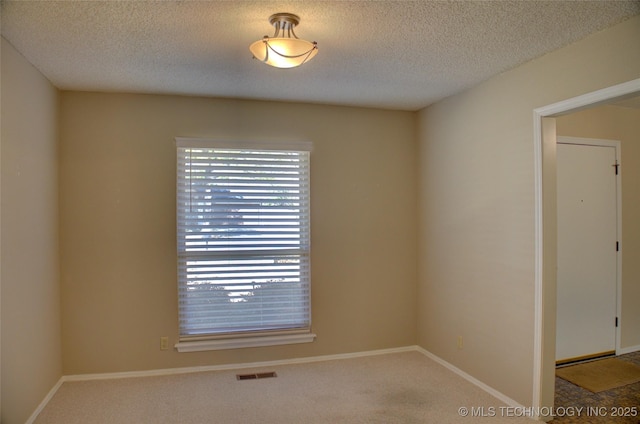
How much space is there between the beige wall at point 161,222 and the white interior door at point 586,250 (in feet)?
5.68

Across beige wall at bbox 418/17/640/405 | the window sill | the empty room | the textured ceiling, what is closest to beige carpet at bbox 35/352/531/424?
the empty room

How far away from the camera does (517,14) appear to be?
7.48ft

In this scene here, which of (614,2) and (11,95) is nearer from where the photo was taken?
(614,2)

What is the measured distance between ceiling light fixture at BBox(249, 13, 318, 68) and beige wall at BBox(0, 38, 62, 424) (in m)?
1.68

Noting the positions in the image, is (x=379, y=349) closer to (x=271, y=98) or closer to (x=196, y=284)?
(x=196, y=284)

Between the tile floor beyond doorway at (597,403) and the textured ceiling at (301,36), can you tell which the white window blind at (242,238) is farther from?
the tile floor beyond doorway at (597,403)

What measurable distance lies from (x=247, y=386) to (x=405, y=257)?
2.11 m

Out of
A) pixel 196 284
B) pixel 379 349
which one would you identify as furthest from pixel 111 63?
pixel 379 349

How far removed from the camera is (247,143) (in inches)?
157

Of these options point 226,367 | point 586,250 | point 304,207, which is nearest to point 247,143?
point 304,207

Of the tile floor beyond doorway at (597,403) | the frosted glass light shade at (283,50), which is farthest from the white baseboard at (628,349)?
the frosted glass light shade at (283,50)

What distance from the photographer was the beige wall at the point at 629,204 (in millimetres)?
4223

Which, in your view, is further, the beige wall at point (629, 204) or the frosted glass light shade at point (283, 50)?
the beige wall at point (629, 204)

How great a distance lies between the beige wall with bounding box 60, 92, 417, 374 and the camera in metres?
3.70
